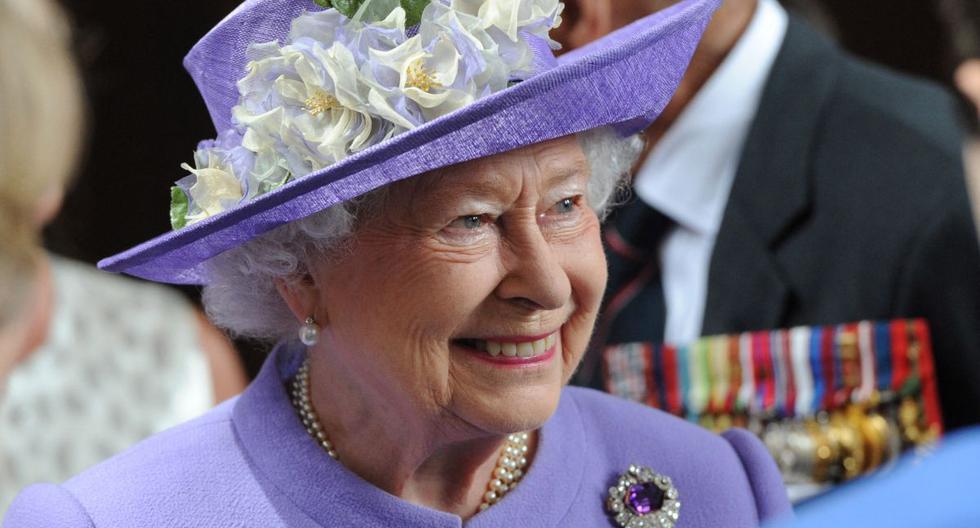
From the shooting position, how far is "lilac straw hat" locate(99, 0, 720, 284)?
63.6 inches

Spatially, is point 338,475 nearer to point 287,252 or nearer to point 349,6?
point 287,252

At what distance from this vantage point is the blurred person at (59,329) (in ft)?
10.3

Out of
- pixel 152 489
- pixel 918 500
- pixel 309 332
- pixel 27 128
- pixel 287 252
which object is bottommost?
pixel 27 128

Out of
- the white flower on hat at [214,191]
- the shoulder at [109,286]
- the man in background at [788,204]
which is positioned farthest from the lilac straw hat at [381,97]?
the shoulder at [109,286]

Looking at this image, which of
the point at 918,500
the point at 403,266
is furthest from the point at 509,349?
the point at 918,500

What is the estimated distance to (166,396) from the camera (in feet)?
11.0

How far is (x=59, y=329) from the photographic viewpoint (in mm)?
3324

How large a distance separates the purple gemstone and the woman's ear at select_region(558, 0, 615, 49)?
921 mm

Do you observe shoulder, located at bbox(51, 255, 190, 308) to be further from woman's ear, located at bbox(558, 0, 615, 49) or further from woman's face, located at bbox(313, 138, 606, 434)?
woman's face, located at bbox(313, 138, 606, 434)

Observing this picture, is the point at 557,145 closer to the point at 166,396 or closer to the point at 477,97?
the point at 477,97

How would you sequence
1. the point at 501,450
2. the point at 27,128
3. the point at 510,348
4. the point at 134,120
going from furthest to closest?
the point at 134,120 → the point at 27,128 → the point at 501,450 → the point at 510,348

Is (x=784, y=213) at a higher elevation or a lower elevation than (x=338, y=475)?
lower

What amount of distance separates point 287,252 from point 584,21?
3.36ft

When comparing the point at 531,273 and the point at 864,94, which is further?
the point at 864,94
